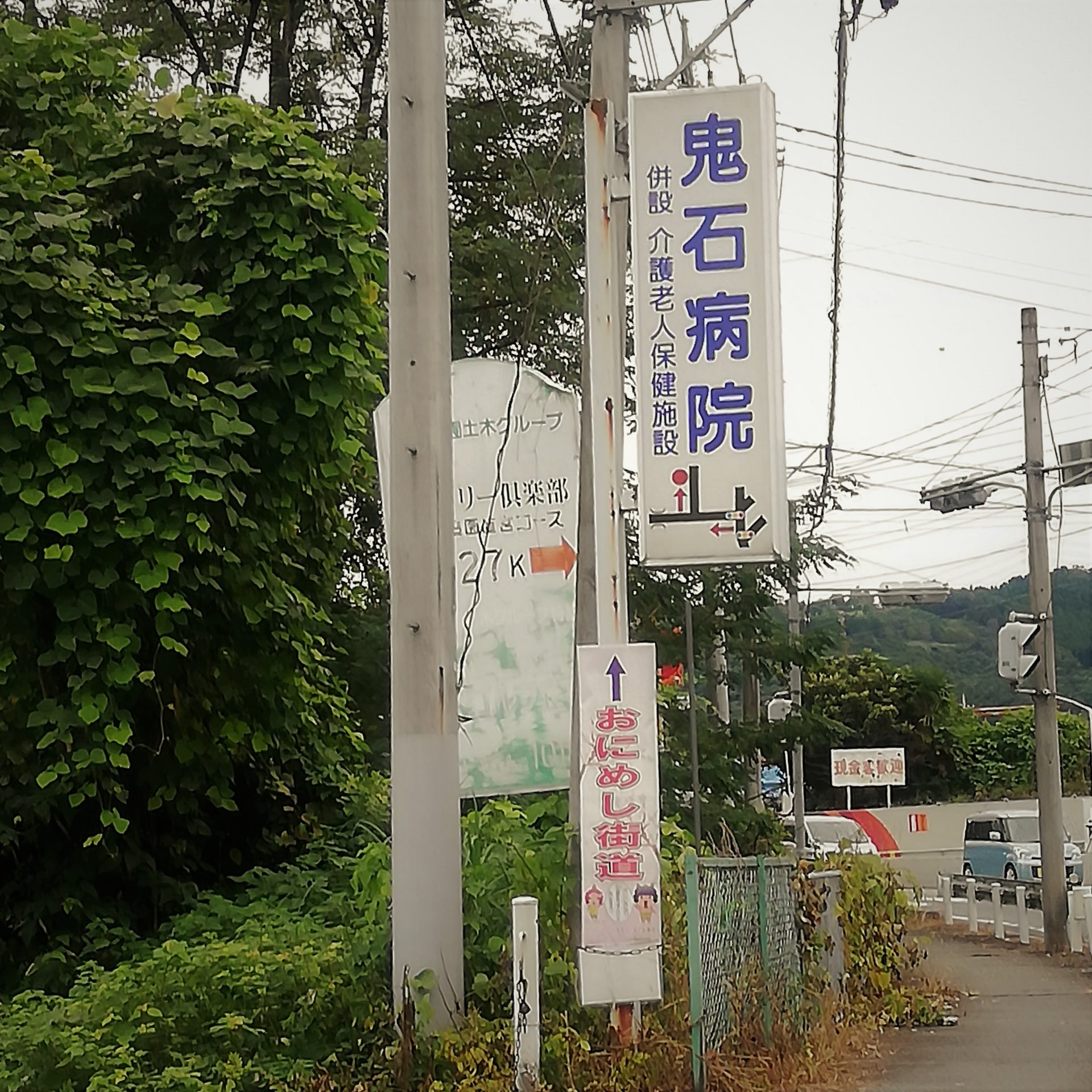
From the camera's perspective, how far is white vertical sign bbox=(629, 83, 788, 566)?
7.86 m

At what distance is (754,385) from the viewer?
7895mm

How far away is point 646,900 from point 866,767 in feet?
111

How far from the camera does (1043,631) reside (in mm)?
20141

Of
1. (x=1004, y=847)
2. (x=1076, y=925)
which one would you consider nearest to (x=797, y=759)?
(x=1076, y=925)

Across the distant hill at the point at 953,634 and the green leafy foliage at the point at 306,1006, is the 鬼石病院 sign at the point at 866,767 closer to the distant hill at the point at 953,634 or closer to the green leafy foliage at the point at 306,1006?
the distant hill at the point at 953,634

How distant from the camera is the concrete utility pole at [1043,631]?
19.9 m

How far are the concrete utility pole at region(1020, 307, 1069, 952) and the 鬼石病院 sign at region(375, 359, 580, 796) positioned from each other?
40.2ft

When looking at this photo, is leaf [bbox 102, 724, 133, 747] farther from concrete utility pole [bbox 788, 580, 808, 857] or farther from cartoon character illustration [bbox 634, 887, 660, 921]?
concrete utility pole [bbox 788, 580, 808, 857]

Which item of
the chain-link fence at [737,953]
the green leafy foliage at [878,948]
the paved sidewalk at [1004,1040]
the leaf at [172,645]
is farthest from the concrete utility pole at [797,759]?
the leaf at [172,645]

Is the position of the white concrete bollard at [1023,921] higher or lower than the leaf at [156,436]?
lower

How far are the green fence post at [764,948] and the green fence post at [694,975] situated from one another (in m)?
1.26

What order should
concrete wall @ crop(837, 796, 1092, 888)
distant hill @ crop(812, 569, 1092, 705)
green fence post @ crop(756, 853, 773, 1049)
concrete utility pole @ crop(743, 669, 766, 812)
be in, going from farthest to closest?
distant hill @ crop(812, 569, 1092, 705) < concrete wall @ crop(837, 796, 1092, 888) < concrete utility pole @ crop(743, 669, 766, 812) < green fence post @ crop(756, 853, 773, 1049)

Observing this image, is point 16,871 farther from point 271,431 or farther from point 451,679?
point 451,679

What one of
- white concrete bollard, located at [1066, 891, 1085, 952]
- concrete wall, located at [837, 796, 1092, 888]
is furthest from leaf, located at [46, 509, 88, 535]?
concrete wall, located at [837, 796, 1092, 888]
